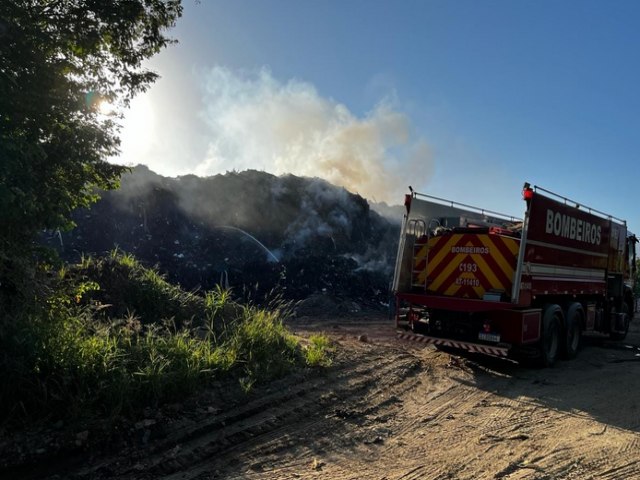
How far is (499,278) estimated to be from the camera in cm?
819

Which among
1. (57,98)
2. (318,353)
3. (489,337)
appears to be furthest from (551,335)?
(57,98)

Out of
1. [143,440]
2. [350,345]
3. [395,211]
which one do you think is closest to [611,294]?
[350,345]

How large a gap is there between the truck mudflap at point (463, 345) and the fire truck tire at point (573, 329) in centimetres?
256

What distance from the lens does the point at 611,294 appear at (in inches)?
495

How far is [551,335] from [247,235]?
14.6 m

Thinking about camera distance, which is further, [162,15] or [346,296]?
[346,296]

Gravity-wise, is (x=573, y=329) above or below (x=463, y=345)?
above

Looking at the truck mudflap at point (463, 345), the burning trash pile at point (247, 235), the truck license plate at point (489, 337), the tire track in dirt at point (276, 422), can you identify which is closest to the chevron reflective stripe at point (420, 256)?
the truck mudflap at point (463, 345)

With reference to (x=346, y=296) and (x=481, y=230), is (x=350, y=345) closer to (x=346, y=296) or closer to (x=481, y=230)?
(x=481, y=230)

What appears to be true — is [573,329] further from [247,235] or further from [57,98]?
[247,235]

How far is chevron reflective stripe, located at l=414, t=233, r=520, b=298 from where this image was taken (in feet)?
26.8

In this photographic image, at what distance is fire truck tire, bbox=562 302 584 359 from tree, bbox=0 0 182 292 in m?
8.82

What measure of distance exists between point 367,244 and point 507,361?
52.7 feet

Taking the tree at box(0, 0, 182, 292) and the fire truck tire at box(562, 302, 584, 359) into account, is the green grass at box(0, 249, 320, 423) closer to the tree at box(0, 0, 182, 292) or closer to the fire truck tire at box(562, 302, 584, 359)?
the tree at box(0, 0, 182, 292)
